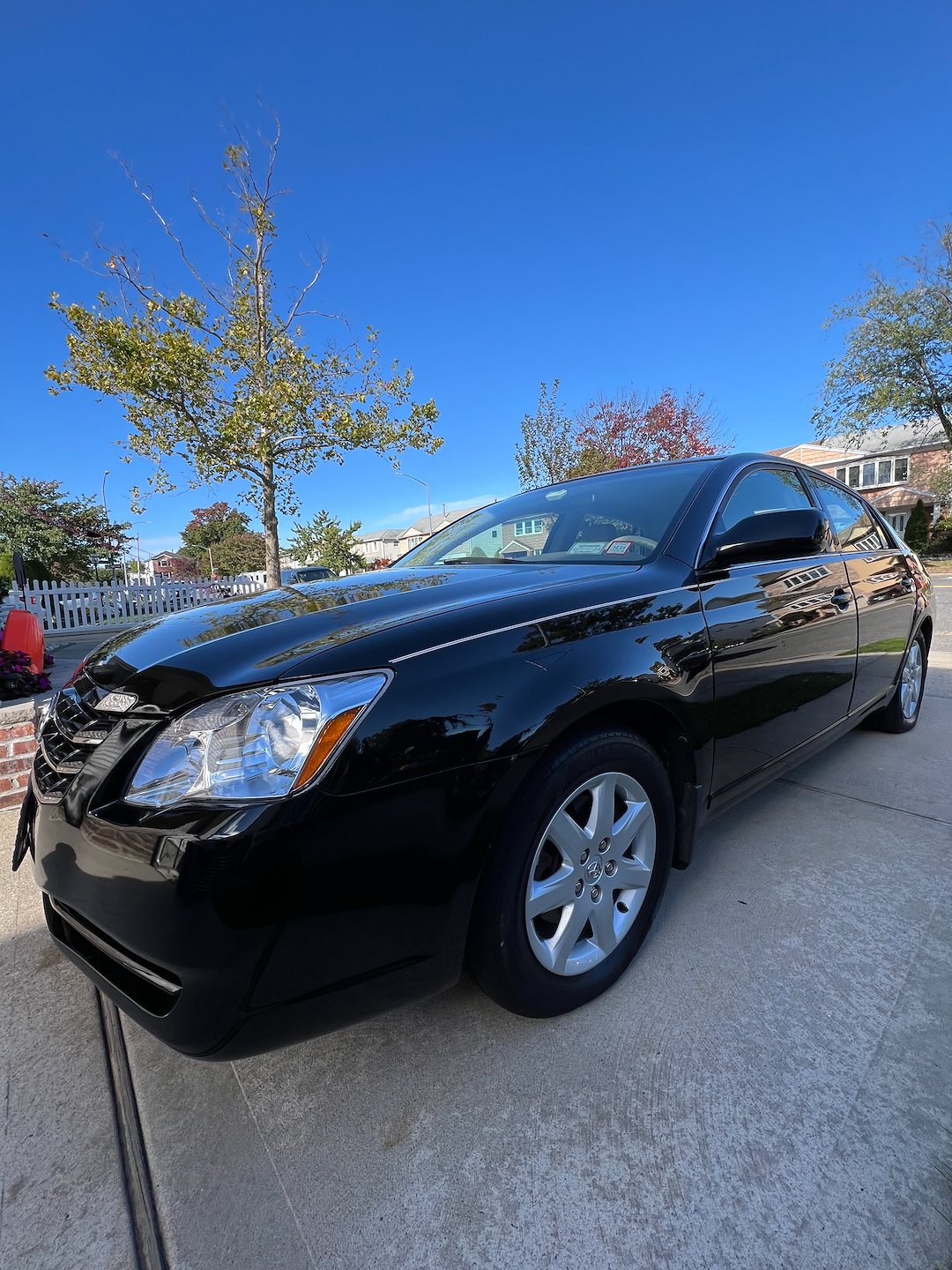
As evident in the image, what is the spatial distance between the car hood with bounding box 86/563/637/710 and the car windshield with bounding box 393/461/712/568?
0.87 feet

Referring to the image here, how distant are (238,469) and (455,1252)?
39.6 ft

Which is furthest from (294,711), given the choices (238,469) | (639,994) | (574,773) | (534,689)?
(238,469)

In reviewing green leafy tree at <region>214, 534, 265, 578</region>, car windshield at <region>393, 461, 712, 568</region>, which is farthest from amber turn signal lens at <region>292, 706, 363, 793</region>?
green leafy tree at <region>214, 534, 265, 578</region>

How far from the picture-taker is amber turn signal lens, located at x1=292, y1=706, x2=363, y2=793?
1.12 metres

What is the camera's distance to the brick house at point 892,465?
109 feet

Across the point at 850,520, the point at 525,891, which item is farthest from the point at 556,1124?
the point at 850,520

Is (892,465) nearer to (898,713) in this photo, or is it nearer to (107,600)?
(898,713)

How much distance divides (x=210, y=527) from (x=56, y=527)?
3416cm

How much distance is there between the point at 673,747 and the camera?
1.81m

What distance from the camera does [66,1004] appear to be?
5.65 feet

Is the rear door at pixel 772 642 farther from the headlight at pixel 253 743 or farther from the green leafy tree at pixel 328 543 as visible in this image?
the green leafy tree at pixel 328 543

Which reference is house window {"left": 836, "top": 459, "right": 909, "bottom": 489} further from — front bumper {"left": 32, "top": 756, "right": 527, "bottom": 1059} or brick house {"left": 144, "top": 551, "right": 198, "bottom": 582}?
brick house {"left": 144, "top": 551, "right": 198, "bottom": 582}

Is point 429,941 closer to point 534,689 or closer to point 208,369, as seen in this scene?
point 534,689

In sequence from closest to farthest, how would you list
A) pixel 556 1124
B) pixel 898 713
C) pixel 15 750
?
1. pixel 556 1124
2. pixel 15 750
3. pixel 898 713
